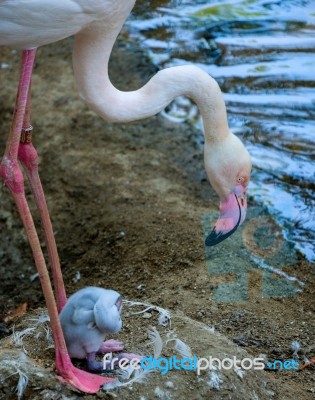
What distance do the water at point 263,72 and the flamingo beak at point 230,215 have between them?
1.48 metres

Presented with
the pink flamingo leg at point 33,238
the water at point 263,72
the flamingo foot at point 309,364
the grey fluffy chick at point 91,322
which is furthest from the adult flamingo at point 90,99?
the water at point 263,72

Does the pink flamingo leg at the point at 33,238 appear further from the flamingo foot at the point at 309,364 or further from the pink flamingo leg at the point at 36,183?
the flamingo foot at the point at 309,364

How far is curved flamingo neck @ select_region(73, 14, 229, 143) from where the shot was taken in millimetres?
4203

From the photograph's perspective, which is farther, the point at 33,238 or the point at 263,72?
the point at 263,72

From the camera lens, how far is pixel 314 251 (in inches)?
229

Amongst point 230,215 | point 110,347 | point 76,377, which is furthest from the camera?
point 230,215

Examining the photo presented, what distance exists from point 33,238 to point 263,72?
4.25 metres

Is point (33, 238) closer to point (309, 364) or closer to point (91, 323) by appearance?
point (91, 323)

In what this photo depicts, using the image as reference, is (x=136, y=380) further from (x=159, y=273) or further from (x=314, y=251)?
(x=314, y=251)

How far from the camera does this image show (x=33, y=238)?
408 centimetres

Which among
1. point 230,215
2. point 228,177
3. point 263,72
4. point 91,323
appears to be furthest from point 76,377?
point 263,72

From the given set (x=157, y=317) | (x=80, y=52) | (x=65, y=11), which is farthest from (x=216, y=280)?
(x=65, y=11)

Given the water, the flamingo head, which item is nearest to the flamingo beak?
the flamingo head

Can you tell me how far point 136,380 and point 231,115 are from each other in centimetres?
375
